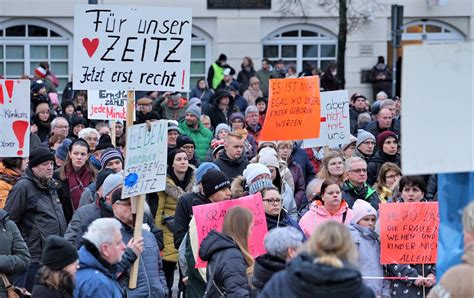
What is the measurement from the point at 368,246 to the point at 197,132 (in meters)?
7.09

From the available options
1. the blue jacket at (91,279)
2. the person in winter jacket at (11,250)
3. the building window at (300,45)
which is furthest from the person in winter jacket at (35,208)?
the building window at (300,45)

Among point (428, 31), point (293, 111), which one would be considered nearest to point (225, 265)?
point (293, 111)

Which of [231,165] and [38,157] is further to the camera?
[231,165]

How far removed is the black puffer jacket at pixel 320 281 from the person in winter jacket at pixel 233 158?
20.1 feet

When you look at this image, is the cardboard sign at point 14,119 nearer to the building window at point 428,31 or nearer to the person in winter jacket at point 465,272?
the person in winter jacket at point 465,272

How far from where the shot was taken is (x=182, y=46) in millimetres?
9961

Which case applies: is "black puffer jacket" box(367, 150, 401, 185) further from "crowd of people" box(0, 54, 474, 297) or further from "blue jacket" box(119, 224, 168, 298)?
"blue jacket" box(119, 224, 168, 298)

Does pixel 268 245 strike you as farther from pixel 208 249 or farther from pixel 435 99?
pixel 435 99

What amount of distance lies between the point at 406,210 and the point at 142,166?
2.07 m

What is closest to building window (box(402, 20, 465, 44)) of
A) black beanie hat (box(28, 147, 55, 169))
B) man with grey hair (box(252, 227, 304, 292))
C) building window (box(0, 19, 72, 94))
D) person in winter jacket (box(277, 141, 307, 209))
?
building window (box(0, 19, 72, 94))

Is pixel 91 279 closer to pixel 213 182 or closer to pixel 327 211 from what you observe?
pixel 213 182

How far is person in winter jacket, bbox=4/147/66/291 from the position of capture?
1050cm

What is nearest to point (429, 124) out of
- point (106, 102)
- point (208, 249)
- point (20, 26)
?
point (208, 249)

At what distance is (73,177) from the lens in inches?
465
